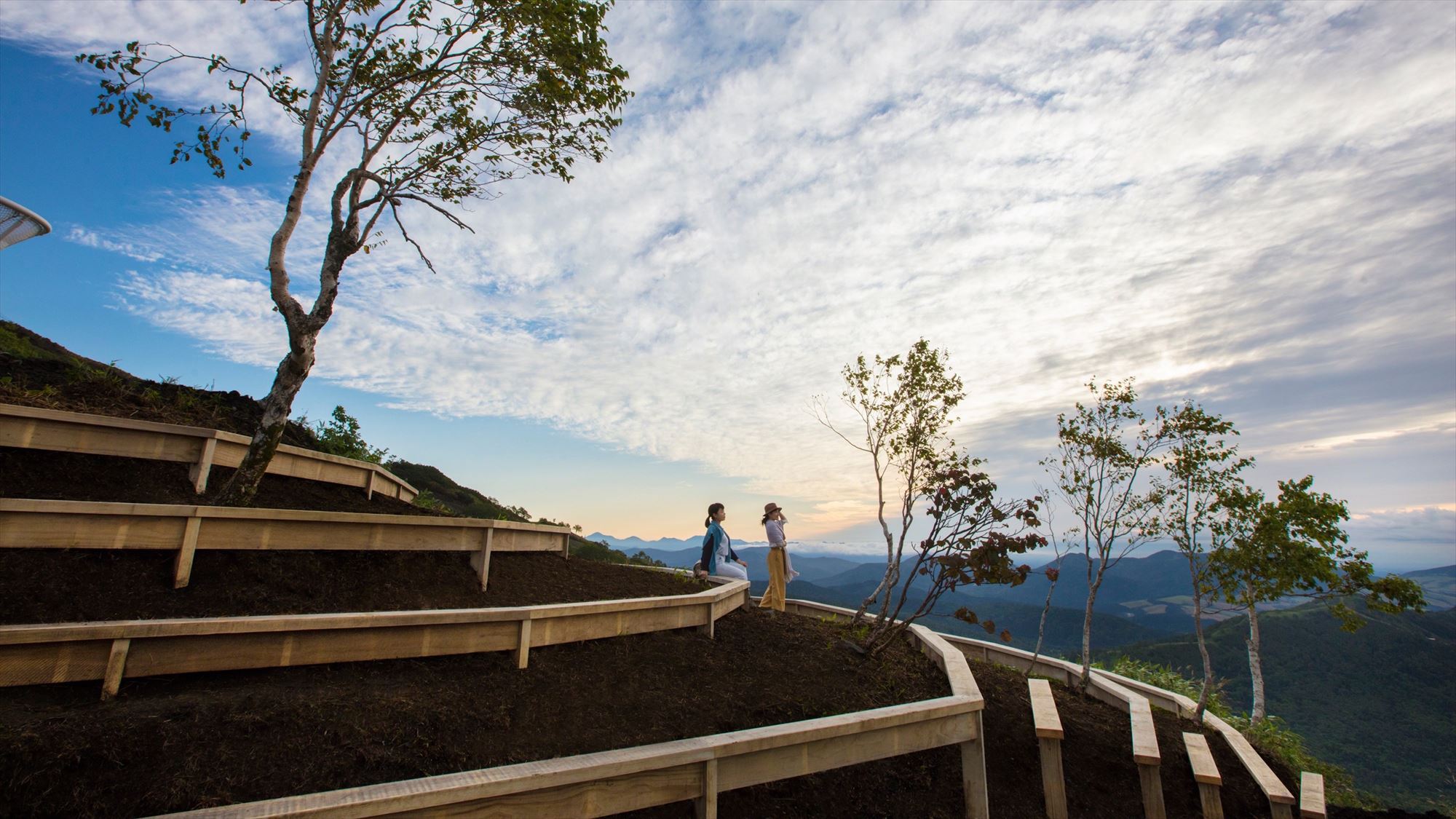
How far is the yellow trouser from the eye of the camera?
9.95 metres

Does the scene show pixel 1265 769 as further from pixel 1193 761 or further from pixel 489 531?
pixel 489 531

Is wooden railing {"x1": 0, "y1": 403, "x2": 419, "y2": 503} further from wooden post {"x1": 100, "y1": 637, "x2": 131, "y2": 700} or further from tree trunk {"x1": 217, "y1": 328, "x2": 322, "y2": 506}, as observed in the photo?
wooden post {"x1": 100, "y1": 637, "x2": 131, "y2": 700}

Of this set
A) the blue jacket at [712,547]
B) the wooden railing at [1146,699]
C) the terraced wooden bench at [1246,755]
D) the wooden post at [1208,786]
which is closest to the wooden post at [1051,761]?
the wooden railing at [1146,699]

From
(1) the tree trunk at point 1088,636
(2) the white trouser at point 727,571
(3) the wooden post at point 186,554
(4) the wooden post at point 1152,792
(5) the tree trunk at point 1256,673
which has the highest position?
(3) the wooden post at point 186,554

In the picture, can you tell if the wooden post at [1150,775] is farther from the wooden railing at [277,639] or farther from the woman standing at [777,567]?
the woman standing at [777,567]

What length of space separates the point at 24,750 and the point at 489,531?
366 cm

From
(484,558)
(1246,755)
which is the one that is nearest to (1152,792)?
(1246,755)

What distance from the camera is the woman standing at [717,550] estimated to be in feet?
33.8

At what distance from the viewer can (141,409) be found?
7.20m

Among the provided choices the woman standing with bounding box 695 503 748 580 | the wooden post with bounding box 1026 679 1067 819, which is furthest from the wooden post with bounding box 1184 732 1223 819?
the woman standing with bounding box 695 503 748 580

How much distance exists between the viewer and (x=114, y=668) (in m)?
3.72

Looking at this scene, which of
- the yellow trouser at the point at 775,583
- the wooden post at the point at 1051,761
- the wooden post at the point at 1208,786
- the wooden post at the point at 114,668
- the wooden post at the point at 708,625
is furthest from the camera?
the yellow trouser at the point at 775,583

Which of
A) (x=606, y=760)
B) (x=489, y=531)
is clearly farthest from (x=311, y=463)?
(x=606, y=760)

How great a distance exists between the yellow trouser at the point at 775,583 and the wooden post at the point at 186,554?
7.11 metres
